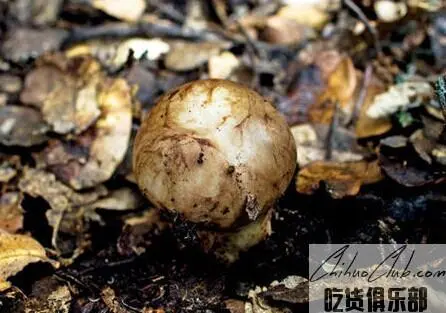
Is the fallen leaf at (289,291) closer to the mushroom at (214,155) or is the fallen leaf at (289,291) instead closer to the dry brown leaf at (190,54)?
the mushroom at (214,155)

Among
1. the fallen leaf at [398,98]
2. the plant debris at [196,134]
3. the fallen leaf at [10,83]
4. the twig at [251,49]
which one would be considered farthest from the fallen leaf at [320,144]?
the fallen leaf at [10,83]

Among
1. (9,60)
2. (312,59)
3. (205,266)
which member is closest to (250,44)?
(312,59)

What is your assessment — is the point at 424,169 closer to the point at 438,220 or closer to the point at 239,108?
the point at 438,220

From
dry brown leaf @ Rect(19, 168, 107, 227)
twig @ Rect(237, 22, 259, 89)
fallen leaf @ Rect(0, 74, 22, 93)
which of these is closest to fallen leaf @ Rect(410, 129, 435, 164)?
twig @ Rect(237, 22, 259, 89)

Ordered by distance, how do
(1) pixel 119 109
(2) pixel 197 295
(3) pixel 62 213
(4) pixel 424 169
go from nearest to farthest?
(2) pixel 197 295 < (4) pixel 424 169 < (3) pixel 62 213 < (1) pixel 119 109

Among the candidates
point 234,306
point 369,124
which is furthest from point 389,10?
point 234,306

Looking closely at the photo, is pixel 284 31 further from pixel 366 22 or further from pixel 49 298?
pixel 49 298
